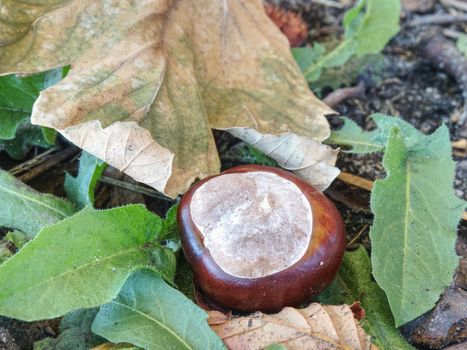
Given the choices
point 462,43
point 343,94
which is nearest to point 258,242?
point 343,94

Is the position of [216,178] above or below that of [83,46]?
below

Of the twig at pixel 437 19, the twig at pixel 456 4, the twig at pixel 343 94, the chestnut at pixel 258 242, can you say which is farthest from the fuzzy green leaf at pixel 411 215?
the twig at pixel 456 4

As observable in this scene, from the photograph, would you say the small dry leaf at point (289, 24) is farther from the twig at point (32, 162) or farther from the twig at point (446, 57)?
the twig at point (32, 162)

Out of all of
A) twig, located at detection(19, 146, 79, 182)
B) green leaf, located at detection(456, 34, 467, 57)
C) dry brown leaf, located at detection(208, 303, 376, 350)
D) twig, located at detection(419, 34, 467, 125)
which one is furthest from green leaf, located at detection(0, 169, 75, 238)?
green leaf, located at detection(456, 34, 467, 57)

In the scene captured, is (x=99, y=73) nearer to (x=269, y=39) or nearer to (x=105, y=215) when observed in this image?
(x=105, y=215)

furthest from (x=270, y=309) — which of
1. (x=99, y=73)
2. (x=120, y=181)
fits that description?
(x=99, y=73)

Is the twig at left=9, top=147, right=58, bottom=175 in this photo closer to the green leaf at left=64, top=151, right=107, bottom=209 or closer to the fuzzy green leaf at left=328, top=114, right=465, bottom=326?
the green leaf at left=64, top=151, right=107, bottom=209
